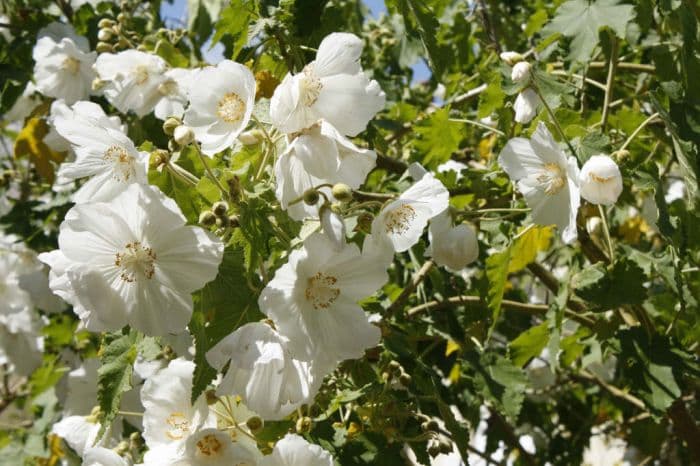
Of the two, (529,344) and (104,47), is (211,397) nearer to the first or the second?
(529,344)

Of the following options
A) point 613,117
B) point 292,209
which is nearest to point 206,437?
point 292,209

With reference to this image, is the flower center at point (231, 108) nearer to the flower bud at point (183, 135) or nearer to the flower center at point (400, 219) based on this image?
the flower bud at point (183, 135)

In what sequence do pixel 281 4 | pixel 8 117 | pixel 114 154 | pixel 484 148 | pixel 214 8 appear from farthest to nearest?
1. pixel 8 117
2. pixel 484 148
3. pixel 214 8
4. pixel 281 4
5. pixel 114 154

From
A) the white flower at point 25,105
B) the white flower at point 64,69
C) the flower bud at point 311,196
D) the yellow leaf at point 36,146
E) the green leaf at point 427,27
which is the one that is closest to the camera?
the flower bud at point 311,196

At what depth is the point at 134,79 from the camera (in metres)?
1.92

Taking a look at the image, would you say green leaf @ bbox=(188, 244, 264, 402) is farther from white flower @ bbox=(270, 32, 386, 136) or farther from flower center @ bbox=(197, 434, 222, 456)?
white flower @ bbox=(270, 32, 386, 136)

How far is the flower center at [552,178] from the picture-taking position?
1600mm

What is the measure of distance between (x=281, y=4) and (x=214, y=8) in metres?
1.23

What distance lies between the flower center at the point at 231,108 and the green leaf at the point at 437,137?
72 cm

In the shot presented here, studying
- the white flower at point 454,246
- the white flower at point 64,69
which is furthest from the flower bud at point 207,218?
the white flower at point 64,69

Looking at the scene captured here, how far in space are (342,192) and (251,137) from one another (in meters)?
0.21

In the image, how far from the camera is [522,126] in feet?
6.53

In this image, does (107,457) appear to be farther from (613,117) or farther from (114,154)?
(613,117)

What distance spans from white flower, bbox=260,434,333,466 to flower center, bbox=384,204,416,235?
0.37 meters
